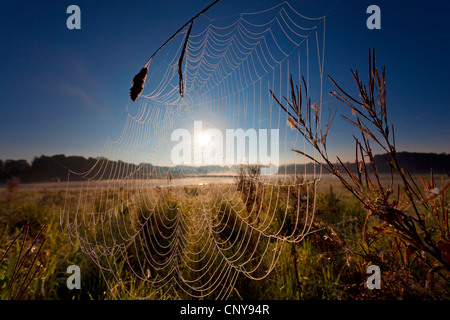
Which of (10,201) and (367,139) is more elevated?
(367,139)

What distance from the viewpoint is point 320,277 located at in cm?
253

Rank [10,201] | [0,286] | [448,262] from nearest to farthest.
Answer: [448,262] → [0,286] → [10,201]

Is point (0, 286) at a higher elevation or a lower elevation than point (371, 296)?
lower

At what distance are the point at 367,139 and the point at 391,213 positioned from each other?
29 centimetres
